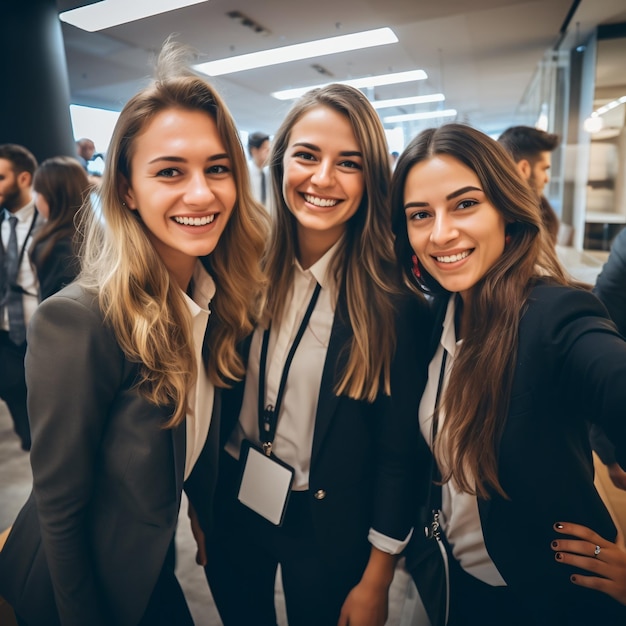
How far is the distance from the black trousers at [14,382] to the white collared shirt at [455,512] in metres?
2.77

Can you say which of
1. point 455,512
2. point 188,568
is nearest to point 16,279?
point 188,568

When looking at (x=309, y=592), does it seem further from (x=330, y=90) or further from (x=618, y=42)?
(x=618, y=42)

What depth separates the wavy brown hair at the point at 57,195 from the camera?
2.55 m

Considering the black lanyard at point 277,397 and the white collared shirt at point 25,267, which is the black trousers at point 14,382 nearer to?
the white collared shirt at point 25,267

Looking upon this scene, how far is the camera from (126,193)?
3.51ft

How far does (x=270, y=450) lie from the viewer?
3.97 ft

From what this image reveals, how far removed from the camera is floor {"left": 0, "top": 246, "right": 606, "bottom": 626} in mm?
1787

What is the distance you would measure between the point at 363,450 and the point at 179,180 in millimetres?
848

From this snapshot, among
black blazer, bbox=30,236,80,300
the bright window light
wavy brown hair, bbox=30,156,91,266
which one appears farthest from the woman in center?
wavy brown hair, bbox=30,156,91,266

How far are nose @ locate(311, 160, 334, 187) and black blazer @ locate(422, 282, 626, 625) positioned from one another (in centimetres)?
58

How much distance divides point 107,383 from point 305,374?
0.49 m

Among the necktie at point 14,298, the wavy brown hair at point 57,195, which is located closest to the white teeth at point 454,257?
the wavy brown hair at point 57,195

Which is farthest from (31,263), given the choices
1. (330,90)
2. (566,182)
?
(566,182)

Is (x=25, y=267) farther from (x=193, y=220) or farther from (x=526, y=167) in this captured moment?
(x=526, y=167)
